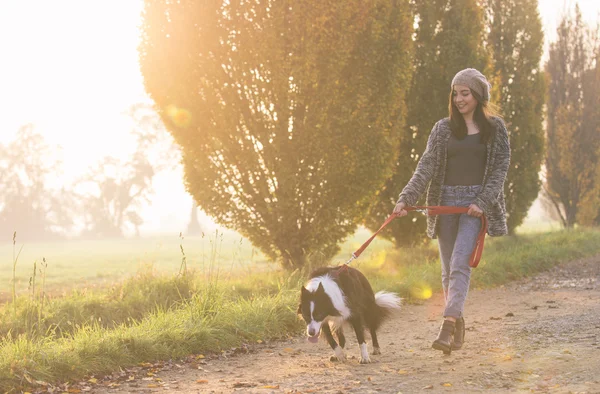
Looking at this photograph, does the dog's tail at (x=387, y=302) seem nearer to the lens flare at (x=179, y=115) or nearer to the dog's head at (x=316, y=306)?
the dog's head at (x=316, y=306)

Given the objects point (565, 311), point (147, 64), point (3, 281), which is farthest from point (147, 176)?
point (565, 311)

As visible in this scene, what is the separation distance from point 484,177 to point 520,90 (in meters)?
15.0

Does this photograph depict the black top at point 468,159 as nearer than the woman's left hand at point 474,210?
No

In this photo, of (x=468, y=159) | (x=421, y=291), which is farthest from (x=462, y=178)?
(x=421, y=291)

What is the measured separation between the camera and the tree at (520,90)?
19.0 metres

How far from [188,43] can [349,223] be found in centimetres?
435

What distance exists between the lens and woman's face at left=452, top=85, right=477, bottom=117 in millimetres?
5672

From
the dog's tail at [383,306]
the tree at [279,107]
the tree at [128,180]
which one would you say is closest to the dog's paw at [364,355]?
the dog's tail at [383,306]

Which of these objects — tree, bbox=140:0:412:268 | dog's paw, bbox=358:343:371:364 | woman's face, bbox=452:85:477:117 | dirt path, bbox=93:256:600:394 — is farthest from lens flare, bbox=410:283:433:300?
woman's face, bbox=452:85:477:117

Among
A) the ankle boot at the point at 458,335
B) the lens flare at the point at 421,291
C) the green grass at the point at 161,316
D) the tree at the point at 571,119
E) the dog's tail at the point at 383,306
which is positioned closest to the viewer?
the ankle boot at the point at 458,335

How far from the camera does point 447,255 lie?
5.86 m

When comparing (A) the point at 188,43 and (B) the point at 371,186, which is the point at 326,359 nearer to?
(B) the point at 371,186

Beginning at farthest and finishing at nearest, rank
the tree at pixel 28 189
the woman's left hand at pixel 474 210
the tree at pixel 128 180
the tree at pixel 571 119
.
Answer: the tree at pixel 128 180, the tree at pixel 28 189, the tree at pixel 571 119, the woman's left hand at pixel 474 210

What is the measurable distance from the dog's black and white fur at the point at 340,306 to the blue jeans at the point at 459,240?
85cm
